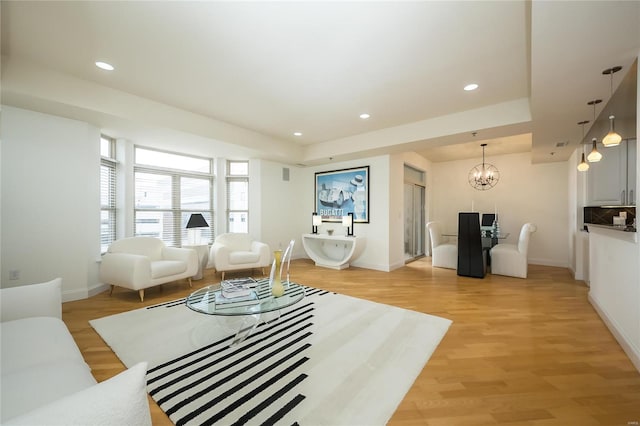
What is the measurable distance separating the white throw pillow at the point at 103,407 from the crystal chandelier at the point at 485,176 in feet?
23.8

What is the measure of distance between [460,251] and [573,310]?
1.93 metres

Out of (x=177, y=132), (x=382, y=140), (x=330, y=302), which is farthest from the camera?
(x=382, y=140)

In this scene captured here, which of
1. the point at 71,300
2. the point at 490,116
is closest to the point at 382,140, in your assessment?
the point at 490,116

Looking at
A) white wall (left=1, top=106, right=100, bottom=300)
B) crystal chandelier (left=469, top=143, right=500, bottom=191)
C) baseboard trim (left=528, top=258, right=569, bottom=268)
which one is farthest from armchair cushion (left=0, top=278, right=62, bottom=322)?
baseboard trim (left=528, top=258, right=569, bottom=268)

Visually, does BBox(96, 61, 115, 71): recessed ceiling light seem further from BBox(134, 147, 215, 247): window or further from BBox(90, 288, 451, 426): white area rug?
BBox(90, 288, 451, 426): white area rug

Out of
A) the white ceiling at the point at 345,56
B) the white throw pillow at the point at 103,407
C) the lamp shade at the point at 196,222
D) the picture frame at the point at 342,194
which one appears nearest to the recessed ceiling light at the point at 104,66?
the white ceiling at the point at 345,56

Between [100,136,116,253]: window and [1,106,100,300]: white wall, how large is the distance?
0.50 m

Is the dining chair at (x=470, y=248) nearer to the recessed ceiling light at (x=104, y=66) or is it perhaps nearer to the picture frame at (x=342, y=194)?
the picture frame at (x=342, y=194)

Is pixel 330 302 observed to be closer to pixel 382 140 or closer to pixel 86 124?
pixel 382 140

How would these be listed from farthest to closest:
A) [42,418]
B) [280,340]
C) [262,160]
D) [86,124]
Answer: [262,160] < [86,124] < [280,340] < [42,418]

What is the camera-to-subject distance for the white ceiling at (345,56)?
2002mm

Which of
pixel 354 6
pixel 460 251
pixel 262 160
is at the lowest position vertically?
pixel 460 251

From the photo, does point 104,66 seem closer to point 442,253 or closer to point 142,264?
point 142,264

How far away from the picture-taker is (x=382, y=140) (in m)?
4.88
